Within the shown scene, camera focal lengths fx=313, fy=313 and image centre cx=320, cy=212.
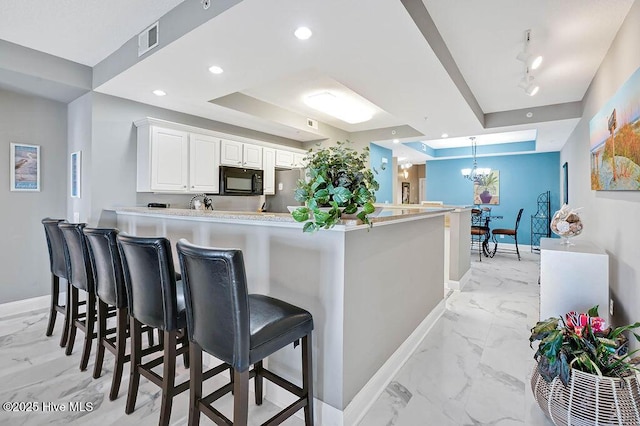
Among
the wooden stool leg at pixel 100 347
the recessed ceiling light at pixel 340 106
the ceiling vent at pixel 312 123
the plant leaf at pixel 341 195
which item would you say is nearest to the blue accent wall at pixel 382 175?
the recessed ceiling light at pixel 340 106

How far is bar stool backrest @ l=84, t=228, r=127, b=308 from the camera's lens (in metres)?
1.90

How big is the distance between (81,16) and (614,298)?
4918 mm

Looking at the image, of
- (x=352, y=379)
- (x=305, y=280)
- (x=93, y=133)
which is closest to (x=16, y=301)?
(x=93, y=133)

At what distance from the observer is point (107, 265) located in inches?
79.2

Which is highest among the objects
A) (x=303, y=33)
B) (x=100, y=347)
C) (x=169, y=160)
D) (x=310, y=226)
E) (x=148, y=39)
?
(x=148, y=39)

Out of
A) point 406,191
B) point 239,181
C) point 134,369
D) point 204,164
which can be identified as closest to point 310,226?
point 134,369

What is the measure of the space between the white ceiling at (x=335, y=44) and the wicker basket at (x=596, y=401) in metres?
2.28

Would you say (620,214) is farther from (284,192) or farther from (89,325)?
(89,325)

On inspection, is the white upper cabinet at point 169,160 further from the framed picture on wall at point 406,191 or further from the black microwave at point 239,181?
the framed picture on wall at point 406,191

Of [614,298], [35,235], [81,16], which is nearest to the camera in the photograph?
[81,16]

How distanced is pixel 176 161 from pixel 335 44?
8.07ft

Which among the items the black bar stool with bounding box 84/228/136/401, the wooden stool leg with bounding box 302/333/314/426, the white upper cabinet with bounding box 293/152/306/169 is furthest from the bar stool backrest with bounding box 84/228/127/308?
the white upper cabinet with bounding box 293/152/306/169

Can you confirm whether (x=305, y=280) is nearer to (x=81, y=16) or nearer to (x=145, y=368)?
(x=145, y=368)

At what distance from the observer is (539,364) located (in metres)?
1.71
